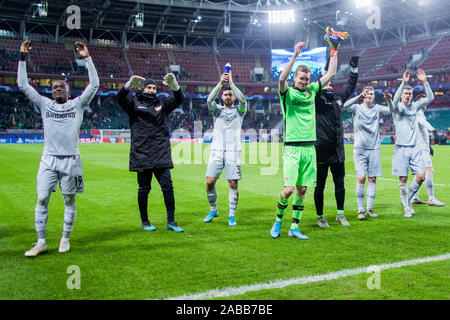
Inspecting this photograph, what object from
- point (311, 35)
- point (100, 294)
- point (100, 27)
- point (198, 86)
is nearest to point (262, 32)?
point (311, 35)

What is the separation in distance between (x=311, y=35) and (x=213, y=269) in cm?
5809

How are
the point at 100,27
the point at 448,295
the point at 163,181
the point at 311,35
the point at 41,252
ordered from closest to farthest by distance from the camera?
the point at 448,295, the point at 41,252, the point at 163,181, the point at 100,27, the point at 311,35

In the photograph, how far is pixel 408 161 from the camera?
25.7 ft

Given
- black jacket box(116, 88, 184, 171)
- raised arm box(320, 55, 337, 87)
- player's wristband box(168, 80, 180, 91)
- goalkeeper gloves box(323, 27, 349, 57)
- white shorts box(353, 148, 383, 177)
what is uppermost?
goalkeeper gloves box(323, 27, 349, 57)

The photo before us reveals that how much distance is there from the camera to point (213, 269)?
4605 millimetres

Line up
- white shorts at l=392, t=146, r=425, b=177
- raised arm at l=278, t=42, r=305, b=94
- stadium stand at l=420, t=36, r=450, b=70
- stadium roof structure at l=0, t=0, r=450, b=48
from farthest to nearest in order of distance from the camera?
1. stadium stand at l=420, t=36, r=450, b=70
2. stadium roof structure at l=0, t=0, r=450, b=48
3. white shorts at l=392, t=146, r=425, b=177
4. raised arm at l=278, t=42, r=305, b=94

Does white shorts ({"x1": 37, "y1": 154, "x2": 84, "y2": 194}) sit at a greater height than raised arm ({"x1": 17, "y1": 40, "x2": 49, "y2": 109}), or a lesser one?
lesser

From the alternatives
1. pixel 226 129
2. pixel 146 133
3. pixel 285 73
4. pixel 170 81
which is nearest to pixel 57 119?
pixel 146 133

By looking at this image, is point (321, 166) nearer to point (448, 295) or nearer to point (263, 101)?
point (448, 295)

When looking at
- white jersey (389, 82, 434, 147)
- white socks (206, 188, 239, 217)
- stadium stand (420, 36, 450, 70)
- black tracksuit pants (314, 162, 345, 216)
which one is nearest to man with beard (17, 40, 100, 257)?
white socks (206, 188, 239, 217)

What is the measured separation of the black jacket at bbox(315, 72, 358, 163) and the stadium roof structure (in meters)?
40.2

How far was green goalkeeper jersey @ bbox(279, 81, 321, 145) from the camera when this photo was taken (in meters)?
5.83

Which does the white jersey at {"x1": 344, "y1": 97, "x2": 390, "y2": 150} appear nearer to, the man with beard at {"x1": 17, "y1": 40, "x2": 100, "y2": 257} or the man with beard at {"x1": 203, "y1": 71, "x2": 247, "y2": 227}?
the man with beard at {"x1": 203, "y1": 71, "x2": 247, "y2": 227}

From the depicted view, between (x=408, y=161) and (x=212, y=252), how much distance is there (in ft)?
14.7
